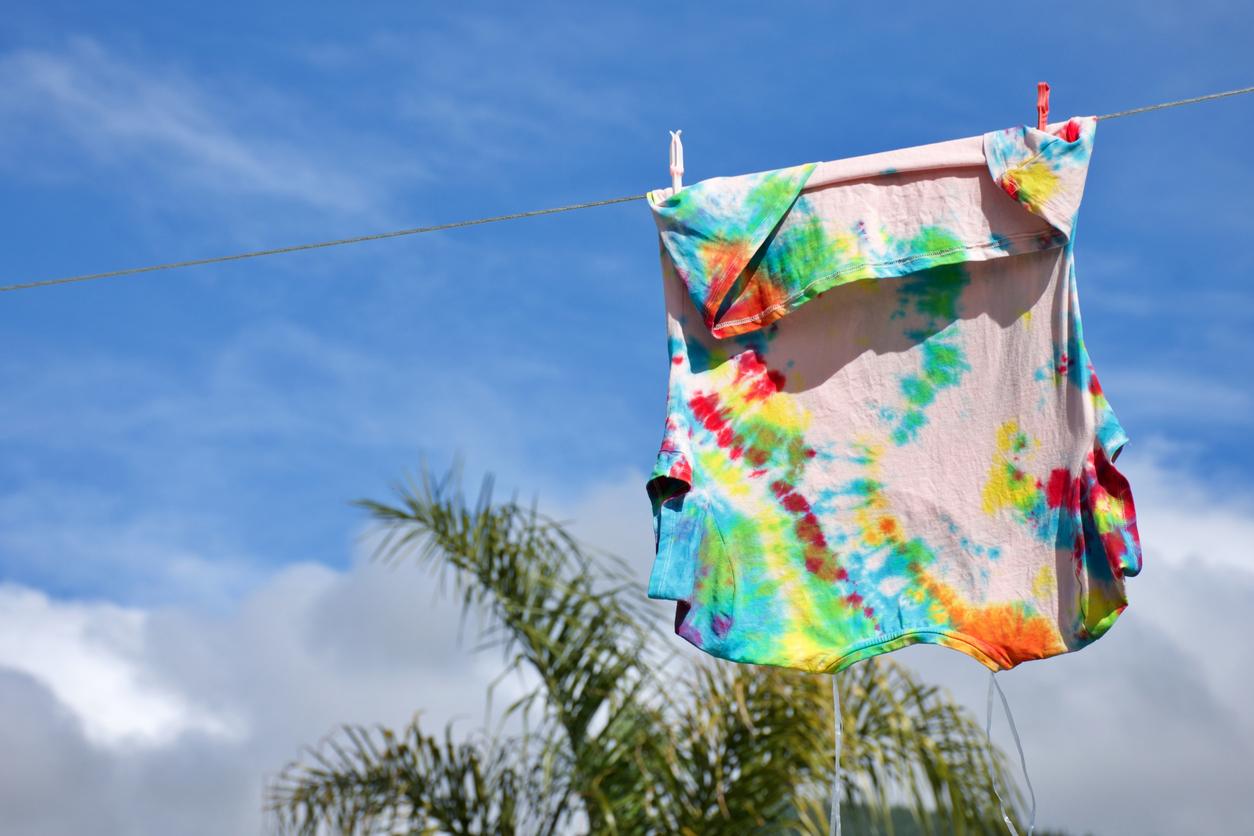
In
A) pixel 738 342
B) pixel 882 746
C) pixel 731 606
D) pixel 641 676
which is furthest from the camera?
pixel 641 676

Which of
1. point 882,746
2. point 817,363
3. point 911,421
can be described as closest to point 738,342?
point 817,363

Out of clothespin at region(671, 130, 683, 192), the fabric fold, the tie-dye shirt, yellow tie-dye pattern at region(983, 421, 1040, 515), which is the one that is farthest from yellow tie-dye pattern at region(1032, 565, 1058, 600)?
clothespin at region(671, 130, 683, 192)

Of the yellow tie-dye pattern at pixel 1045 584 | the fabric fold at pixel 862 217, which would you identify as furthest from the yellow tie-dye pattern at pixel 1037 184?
the yellow tie-dye pattern at pixel 1045 584

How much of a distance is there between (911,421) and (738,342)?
0.38m

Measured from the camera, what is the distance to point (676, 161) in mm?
2926

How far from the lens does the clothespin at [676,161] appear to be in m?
2.90

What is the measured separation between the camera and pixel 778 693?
178 inches

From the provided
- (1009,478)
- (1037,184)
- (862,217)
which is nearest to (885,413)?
(1009,478)

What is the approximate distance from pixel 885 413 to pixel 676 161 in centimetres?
69

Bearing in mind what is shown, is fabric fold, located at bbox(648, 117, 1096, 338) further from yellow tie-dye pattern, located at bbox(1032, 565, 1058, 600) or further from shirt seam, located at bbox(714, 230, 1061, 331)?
yellow tie-dye pattern, located at bbox(1032, 565, 1058, 600)

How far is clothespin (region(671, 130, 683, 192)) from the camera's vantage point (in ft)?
9.50

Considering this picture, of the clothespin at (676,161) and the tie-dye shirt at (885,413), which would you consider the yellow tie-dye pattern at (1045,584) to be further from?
the clothespin at (676,161)

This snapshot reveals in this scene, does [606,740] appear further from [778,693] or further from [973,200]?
[973,200]

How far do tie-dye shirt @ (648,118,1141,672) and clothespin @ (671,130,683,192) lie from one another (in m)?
0.05
